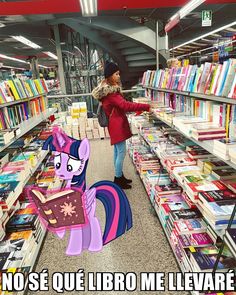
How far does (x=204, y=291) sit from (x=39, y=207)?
1145 millimetres

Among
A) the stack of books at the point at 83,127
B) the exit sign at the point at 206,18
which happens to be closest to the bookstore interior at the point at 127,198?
the exit sign at the point at 206,18

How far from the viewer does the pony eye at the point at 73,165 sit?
55.6 inches

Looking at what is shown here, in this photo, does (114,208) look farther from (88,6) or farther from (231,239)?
(88,6)

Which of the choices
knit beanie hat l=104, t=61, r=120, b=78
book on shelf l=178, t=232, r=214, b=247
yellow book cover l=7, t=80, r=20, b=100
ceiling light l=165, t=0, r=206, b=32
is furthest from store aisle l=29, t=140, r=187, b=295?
ceiling light l=165, t=0, r=206, b=32

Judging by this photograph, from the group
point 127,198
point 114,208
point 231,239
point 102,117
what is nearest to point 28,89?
point 102,117

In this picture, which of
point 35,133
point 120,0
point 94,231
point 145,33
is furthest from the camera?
point 145,33

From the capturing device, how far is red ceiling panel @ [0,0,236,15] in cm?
490

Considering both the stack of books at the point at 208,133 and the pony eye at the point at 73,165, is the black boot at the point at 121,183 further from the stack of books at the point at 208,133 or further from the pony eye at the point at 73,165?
the pony eye at the point at 73,165

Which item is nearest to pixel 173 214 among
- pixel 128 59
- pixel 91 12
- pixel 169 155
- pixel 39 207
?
pixel 169 155

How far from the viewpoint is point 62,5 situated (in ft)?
→ 16.3

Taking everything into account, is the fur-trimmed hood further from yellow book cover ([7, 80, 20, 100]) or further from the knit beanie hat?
yellow book cover ([7, 80, 20, 100])

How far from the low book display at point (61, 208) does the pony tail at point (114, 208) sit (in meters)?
0.12

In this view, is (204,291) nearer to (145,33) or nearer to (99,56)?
(145,33)

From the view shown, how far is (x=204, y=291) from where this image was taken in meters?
1.58
